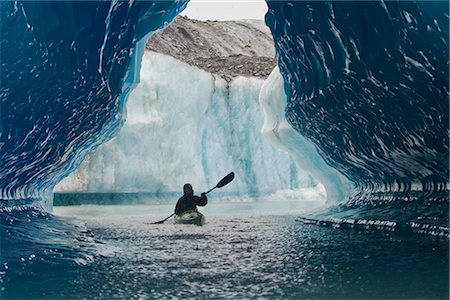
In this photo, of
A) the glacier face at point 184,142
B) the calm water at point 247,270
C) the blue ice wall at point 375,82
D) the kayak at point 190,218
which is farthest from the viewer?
the glacier face at point 184,142

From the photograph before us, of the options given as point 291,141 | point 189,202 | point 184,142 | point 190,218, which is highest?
point 184,142

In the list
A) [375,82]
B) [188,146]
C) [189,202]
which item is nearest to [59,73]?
[375,82]

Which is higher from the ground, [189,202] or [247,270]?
[189,202]

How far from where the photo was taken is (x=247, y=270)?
19.7 feet

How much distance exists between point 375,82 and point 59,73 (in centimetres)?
482

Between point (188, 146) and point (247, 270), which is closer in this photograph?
point (247, 270)

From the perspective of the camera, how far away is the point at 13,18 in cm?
646

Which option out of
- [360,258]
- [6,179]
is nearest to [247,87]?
[6,179]

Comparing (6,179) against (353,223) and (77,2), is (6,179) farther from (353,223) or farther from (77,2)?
(353,223)

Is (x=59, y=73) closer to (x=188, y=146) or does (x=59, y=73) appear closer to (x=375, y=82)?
(x=375, y=82)

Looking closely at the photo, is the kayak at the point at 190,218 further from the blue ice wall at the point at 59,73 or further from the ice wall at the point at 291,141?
the ice wall at the point at 291,141

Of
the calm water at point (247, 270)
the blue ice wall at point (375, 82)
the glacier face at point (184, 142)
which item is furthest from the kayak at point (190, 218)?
the glacier face at point (184, 142)

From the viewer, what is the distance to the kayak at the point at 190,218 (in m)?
12.2

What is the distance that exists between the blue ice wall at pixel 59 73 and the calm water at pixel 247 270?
83.3 inches
